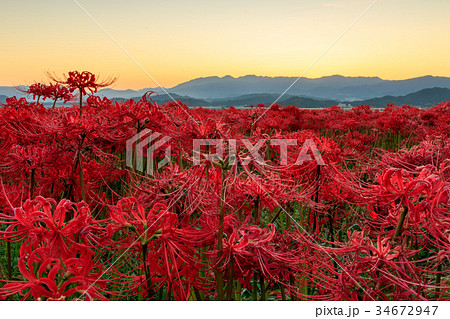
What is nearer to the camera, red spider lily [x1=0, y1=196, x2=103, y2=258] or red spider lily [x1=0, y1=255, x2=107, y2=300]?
red spider lily [x1=0, y1=255, x2=107, y2=300]

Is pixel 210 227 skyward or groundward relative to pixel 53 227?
groundward

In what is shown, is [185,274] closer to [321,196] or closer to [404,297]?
[404,297]

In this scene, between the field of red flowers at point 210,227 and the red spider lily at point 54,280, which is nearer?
the red spider lily at point 54,280

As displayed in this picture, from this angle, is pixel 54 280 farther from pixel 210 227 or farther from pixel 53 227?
pixel 210 227

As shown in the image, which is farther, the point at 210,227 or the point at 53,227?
the point at 210,227

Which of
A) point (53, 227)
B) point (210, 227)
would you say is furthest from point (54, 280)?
point (210, 227)

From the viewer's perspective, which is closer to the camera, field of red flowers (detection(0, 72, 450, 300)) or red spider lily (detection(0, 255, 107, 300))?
red spider lily (detection(0, 255, 107, 300))

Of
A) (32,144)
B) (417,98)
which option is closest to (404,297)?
(32,144)

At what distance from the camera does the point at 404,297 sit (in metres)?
1.34

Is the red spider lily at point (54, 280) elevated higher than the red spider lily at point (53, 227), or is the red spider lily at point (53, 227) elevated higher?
the red spider lily at point (53, 227)

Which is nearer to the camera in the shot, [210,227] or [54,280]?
[54,280]

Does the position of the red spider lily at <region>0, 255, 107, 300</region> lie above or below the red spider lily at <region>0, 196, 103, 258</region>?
below

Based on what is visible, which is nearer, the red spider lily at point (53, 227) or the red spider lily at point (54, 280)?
the red spider lily at point (54, 280)
